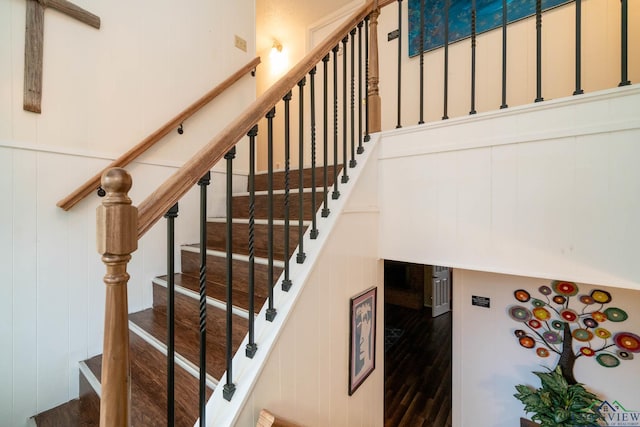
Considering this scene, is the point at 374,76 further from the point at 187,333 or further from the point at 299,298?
the point at 187,333

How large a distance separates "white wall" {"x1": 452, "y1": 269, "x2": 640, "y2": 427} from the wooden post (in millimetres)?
1987

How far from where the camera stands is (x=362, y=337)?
1.67 metres

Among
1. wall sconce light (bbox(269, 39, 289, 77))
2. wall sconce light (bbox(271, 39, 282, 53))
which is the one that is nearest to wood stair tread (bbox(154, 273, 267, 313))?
wall sconce light (bbox(269, 39, 289, 77))

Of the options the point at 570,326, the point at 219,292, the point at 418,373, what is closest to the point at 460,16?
the point at 570,326

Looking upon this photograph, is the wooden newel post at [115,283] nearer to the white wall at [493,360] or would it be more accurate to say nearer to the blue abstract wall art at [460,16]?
the white wall at [493,360]

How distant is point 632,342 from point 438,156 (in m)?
2.24

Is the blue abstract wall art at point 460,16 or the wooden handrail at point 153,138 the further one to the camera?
the blue abstract wall art at point 460,16

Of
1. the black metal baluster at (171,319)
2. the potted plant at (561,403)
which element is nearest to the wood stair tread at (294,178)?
the black metal baluster at (171,319)

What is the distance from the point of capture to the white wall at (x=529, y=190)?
43.9 inches

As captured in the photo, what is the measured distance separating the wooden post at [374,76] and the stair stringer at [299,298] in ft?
0.37

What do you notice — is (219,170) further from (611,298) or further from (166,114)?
(611,298)

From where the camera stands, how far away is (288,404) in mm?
1143

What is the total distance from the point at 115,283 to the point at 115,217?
15 centimetres

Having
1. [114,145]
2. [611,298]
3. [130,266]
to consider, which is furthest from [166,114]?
[611,298]
